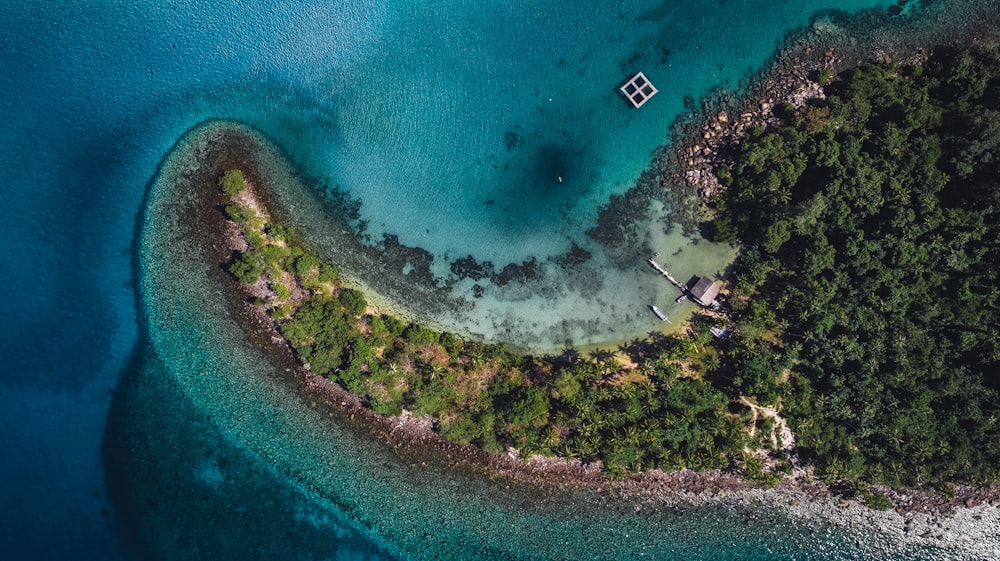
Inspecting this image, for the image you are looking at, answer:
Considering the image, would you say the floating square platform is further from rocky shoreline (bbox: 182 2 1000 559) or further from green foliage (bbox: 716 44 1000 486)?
green foliage (bbox: 716 44 1000 486)

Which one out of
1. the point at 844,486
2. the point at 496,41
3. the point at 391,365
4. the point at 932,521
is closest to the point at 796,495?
the point at 844,486

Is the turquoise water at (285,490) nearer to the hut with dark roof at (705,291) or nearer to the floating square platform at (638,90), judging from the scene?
the hut with dark roof at (705,291)

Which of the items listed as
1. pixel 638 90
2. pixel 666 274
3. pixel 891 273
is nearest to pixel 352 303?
pixel 666 274

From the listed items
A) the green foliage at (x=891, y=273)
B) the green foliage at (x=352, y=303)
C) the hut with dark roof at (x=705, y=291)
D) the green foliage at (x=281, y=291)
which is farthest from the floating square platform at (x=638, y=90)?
the green foliage at (x=281, y=291)

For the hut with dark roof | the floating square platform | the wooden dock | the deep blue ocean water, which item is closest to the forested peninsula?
the hut with dark roof

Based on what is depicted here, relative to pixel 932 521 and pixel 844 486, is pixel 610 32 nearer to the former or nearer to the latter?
pixel 844 486

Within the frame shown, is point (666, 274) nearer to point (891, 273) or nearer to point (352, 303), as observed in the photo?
point (891, 273)
